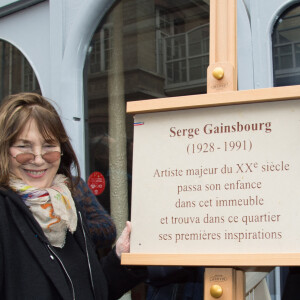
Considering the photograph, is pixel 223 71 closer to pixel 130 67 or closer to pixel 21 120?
pixel 21 120

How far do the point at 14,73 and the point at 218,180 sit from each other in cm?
273

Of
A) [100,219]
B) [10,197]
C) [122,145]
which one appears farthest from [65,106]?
[10,197]

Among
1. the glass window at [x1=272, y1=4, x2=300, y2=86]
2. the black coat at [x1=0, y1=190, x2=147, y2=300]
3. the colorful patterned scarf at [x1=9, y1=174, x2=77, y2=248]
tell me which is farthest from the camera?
the glass window at [x1=272, y1=4, x2=300, y2=86]

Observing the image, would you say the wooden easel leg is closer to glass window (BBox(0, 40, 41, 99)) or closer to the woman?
the woman

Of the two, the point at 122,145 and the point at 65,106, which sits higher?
the point at 65,106

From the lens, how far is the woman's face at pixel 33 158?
159cm

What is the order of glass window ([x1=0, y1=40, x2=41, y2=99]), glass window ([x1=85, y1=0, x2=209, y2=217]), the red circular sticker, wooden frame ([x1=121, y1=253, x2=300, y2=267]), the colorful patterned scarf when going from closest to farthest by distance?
wooden frame ([x1=121, y1=253, x2=300, y2=267]) < the colorful patterned scarf < glass window ([x1=85, y1=0, x2=209, y2=217]) < the red circular sticker < glass window ([x1=0, y1=40, x2=41, y2=99])

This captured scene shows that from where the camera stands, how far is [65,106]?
325 cm

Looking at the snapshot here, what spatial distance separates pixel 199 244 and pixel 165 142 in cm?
32

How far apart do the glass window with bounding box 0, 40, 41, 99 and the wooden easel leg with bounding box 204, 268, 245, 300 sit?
240cm

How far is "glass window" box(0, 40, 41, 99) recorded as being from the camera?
3.59 metres

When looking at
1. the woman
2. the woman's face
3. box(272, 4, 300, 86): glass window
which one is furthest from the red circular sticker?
the woman's face

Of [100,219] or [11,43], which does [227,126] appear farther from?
[11,43]

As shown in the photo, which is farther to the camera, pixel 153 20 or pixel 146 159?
pixel 153 20
